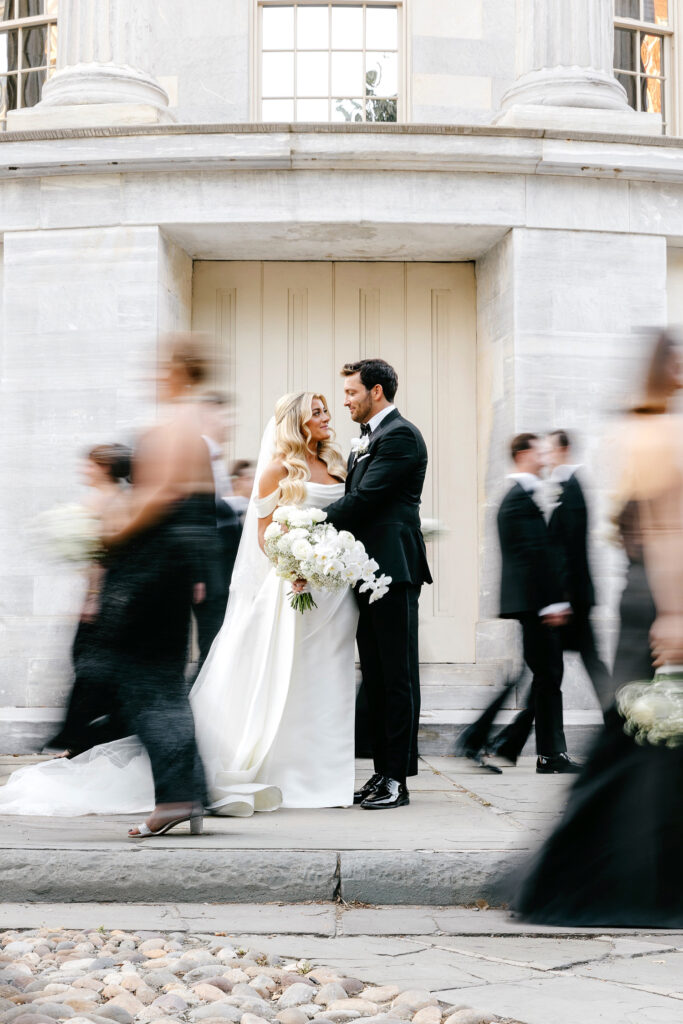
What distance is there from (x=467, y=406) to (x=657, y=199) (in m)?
2.20

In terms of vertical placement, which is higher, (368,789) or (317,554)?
(317,554)

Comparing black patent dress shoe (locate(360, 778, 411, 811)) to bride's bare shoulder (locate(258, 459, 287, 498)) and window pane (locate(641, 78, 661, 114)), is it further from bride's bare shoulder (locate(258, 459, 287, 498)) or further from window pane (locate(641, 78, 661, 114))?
window pane (locate(641, 78, 661, 114))

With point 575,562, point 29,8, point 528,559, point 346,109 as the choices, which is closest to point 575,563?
point 575,562

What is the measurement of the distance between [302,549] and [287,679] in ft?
2.73

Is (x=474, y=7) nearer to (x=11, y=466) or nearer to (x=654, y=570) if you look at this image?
(x=11, y=466)

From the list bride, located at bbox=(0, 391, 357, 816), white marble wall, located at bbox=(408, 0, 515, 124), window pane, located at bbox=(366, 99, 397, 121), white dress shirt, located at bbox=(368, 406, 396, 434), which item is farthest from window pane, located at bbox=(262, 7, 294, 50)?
white dress shirt, located at bbox=(368, 406, 396, 434)

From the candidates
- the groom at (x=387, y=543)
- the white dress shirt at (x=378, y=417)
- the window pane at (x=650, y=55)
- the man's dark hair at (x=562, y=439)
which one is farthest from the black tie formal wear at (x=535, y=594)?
the window pane at (x=650, y=55)

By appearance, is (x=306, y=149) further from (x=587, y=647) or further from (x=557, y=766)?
(x=557, y=766)

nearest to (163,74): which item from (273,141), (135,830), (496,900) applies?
(273,141)

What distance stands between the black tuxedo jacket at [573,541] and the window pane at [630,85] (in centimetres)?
552

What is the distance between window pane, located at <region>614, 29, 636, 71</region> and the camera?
1170 centimetres

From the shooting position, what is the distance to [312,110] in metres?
11.1

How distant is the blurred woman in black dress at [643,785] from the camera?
4.30m

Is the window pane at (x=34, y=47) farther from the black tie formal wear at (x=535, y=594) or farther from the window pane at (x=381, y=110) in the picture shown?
the black tie formal wear at (x=535, y=594)
